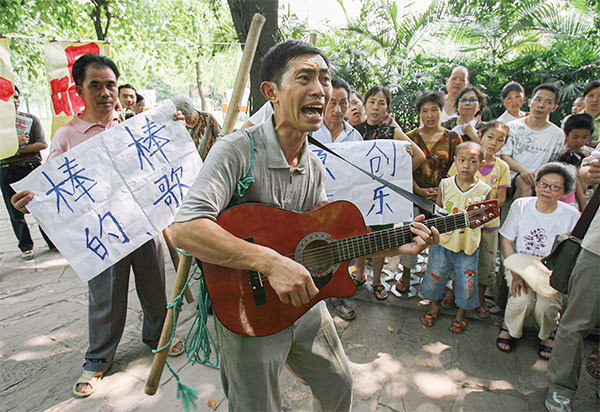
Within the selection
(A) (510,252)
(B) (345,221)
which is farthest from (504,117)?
(B) (345,221)

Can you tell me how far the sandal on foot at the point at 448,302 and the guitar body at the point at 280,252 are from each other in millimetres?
2268

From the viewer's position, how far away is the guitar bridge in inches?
56.6

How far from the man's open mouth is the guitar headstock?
3.52 ft

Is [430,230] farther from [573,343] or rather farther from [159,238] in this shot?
[159,238]

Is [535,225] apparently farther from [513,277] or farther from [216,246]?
[216,246]

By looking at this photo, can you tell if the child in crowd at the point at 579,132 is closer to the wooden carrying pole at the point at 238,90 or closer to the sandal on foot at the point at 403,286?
the sandal on foot at the point at 403,286

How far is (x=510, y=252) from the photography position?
9.73 feet

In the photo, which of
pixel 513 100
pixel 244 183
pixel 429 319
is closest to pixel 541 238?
pixel 429 319

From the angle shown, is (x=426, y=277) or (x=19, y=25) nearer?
(x=426, y=277)

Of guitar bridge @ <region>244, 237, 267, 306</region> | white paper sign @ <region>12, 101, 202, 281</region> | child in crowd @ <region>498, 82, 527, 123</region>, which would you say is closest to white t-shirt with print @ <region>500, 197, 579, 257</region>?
child in crowd @ <region>498, 82, 527, 123</region>

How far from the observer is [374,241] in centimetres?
167

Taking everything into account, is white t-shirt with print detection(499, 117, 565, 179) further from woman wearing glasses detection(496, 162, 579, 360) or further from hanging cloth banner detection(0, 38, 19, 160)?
hanging cloth banner detection(0, 38, 19, 160)

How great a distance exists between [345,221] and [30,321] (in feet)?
11.8

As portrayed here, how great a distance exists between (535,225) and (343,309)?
189 cm
